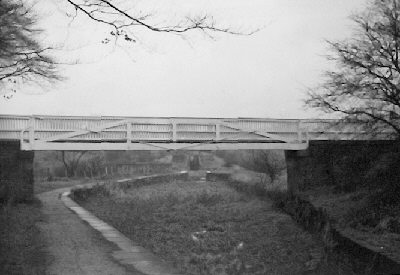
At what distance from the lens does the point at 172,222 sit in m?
15.6

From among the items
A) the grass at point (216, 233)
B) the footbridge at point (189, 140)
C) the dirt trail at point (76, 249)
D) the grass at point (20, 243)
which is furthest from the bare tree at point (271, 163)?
the grass at point (20, 243)

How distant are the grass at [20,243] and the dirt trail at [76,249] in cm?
22

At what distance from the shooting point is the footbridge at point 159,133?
622 inches

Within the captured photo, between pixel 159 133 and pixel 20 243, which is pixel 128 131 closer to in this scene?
pixel 159 133

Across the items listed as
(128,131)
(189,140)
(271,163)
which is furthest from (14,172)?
(271,163)

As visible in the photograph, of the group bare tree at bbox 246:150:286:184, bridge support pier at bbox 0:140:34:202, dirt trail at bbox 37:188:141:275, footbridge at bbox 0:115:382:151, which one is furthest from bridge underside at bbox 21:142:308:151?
bare tree at bbox 246:150:286:184

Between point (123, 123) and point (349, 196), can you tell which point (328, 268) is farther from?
point (123, 123)

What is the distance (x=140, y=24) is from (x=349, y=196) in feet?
35.6

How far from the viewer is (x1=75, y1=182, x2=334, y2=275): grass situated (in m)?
9.98

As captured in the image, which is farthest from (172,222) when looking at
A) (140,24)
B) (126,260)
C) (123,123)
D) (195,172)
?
(195,172)

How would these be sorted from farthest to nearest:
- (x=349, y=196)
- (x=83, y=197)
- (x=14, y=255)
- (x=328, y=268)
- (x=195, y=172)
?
(x=195, y=172)
(x=83, y=197)
(x=349, y=196)
(x=328, y=268)
(x=14, y=255)

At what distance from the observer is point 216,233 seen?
13430 mm

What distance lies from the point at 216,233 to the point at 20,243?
5.75m

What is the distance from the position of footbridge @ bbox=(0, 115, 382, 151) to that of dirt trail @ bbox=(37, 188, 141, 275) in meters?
3.10
